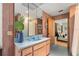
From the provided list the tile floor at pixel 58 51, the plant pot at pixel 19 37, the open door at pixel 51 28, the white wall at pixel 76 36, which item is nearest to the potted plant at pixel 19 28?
the plant pot at pixel 19 37

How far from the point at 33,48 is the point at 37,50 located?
0.09m

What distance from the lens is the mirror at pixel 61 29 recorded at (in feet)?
6.27

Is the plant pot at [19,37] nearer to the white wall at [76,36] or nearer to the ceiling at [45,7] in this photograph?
the ceiling at [45,7]

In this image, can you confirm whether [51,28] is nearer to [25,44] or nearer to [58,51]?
[58,51]

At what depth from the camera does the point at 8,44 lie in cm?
186

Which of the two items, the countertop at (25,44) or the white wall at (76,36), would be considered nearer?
the countertop at (25,44)

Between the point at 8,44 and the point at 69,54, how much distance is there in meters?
1.03

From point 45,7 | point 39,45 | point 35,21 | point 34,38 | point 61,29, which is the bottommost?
point 39,45

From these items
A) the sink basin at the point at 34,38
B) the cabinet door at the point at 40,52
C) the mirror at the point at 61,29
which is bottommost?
the cabinet door at the point at 40,52

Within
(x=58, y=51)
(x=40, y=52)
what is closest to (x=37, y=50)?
(x=40, y=52)

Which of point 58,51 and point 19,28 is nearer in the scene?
point 19,28

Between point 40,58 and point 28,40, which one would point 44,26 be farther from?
point 40,58

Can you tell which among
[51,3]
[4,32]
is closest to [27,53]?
[4,32]

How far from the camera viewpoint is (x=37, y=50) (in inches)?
74.3
